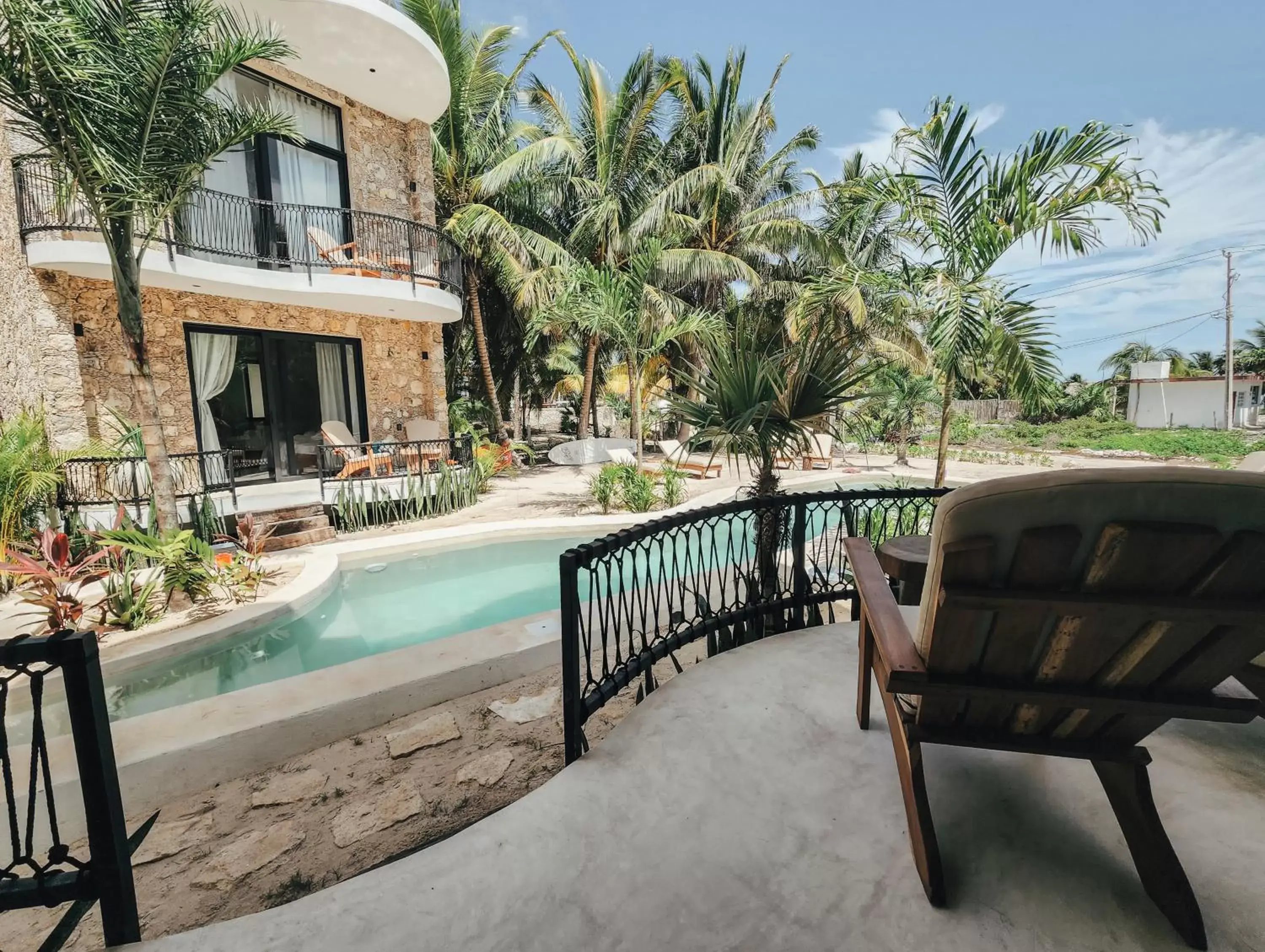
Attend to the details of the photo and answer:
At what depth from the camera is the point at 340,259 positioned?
31.5 ft

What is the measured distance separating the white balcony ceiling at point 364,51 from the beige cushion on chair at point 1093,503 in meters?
9.24

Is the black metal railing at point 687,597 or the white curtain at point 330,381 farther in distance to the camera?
the white curtain at point 330,381

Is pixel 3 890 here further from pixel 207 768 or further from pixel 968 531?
pixel 968 531

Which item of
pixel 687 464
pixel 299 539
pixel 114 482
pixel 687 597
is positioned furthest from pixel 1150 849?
pixel 687 464

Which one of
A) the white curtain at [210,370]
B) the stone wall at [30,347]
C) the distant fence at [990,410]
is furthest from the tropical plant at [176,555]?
the distant fence at [990,410]

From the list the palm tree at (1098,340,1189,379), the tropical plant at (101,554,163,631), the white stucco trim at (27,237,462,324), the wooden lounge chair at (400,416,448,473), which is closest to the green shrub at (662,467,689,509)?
the wooden lounge chair at (400,416,448,473)

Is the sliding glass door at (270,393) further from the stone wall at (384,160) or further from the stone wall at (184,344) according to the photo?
the stone wall at (384,160)

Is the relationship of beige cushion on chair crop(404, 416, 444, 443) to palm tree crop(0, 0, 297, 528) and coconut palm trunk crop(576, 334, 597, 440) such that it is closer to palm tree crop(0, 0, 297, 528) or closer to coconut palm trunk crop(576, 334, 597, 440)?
coconut palm trunk crop(576, 334, 597, 440)

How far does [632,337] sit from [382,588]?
16.7ft

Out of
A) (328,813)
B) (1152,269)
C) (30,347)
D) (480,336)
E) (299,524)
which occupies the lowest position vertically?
(328,813)

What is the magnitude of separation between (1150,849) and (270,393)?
11.4 meters

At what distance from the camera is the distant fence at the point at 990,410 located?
80.1 ft

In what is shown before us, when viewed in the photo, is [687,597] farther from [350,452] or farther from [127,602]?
[350,452]

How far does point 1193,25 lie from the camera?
30.3 ft
